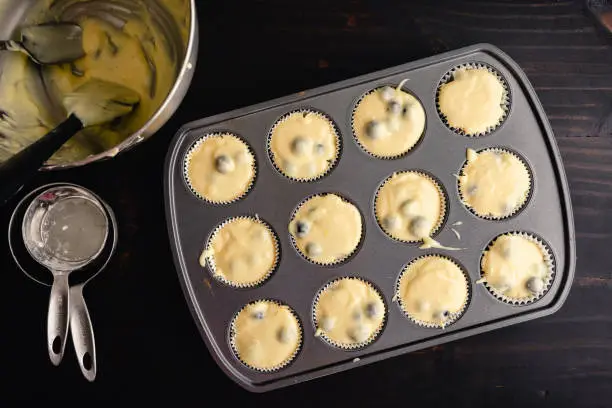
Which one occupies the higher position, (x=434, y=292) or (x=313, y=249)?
(x=313, y=249)

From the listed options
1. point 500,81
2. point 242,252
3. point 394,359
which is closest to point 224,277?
point 242,252

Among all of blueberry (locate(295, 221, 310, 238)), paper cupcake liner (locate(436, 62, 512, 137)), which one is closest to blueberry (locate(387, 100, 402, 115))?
paper cupcake liner (locate(436, 62, 512, 137))

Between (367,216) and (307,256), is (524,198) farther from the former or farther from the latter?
(307,256)

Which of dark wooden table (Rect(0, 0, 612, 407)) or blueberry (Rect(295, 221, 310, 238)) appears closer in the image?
blueberry (Rect(295, 221, 310, 238))

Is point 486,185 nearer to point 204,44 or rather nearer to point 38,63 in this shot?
point 204,44

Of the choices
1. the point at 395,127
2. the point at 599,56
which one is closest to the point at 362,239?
the point at 395,127

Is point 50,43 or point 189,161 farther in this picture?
point 189,161

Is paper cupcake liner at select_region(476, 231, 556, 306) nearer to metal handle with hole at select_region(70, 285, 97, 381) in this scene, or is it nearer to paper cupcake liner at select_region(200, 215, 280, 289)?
paper cupcake liner at select_region(200, 215, 280, 289)
